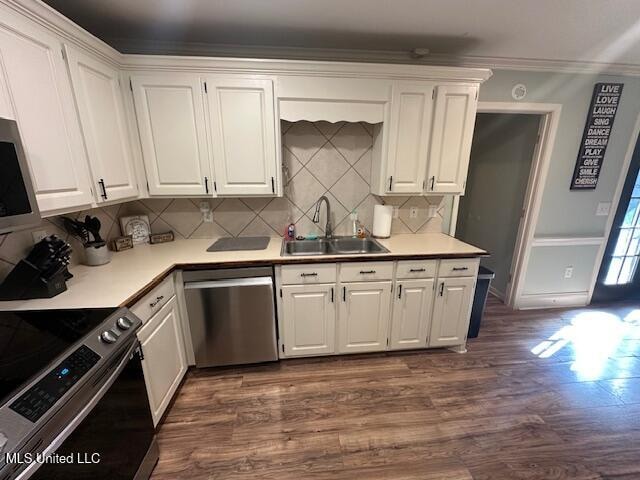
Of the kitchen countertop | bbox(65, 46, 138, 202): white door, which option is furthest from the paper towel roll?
bbox(65, 46, 138, 202): white door

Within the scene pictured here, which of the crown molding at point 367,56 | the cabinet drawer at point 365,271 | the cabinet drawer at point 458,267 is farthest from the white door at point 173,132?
the cabinet drawer at point 458,267

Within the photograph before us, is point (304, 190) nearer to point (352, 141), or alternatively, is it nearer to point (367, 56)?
point (352, 141)

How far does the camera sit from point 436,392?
192 cm

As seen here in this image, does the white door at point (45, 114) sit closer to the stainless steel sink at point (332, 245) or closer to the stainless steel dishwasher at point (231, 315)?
the stainless steel dishwasher at point (231, 315)

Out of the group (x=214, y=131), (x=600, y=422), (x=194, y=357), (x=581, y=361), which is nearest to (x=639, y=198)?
(x=581, y=361)

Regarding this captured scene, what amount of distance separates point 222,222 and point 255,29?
1.49 metres

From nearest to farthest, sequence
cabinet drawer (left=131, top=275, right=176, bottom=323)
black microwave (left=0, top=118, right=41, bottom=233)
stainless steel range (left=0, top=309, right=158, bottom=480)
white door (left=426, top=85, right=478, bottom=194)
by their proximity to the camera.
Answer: stainless steel range (left=0, top=309, right=158, bottom=480), black microwave (left=0, top=118, right=41, bottom=233), cabinet drawer (left=131, top=275, right=176, bottom=323), white door (left=426, top=85, right=478, bottom=194)

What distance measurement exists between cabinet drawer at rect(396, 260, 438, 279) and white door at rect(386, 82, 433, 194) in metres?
0.60

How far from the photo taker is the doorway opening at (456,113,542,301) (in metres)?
2.89

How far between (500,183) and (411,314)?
223 centimetres

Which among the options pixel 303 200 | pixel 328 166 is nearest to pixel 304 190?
pixel 303 200

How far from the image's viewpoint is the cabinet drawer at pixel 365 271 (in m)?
1.99

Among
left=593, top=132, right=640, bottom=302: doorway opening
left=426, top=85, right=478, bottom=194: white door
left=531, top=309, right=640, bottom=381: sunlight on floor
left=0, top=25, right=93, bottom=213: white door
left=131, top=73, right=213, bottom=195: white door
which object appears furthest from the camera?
left=593, top=132, right=640, bottom=302: doorway opening

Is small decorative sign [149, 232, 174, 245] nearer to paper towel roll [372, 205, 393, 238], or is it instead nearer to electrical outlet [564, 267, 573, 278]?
paper towel roll [372, 205, 393, 238]
